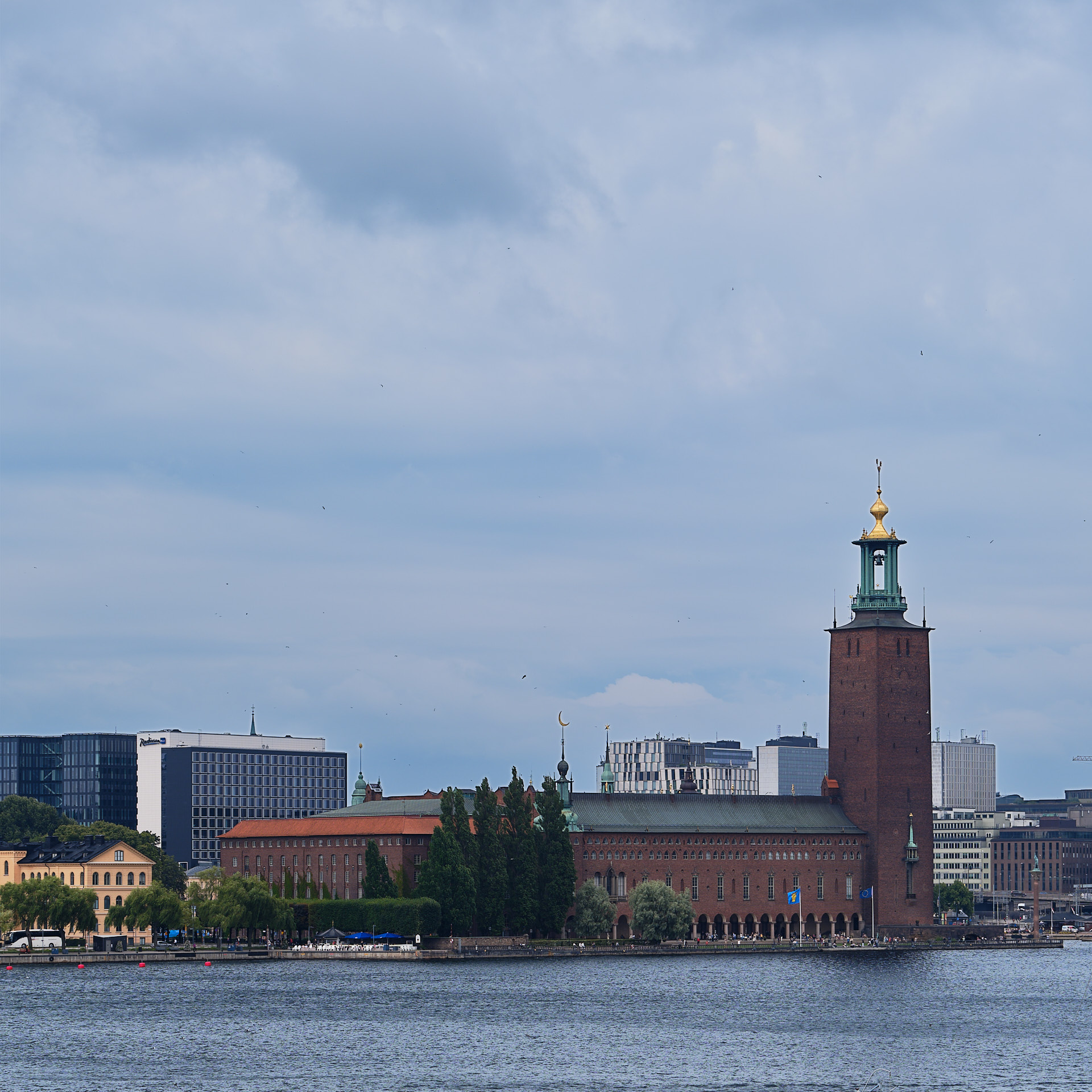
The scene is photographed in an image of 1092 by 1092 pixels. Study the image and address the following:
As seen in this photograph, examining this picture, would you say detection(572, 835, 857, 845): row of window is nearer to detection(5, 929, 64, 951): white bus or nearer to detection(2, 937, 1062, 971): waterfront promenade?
detection(2, 937, 1062, 971): waterfront promenade

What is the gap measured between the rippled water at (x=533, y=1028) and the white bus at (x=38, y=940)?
6.99 metres

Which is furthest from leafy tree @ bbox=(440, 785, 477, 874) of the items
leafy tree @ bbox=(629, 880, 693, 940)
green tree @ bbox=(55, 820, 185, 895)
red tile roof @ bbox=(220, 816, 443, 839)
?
green tree @ bbox=(55, 820, 185, 895)

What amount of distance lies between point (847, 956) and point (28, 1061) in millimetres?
76115

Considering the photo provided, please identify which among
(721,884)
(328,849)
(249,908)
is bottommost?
(721,884)

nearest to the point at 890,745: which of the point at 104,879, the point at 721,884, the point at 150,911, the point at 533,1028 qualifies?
the point at 721,884

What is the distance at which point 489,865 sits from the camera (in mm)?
129875

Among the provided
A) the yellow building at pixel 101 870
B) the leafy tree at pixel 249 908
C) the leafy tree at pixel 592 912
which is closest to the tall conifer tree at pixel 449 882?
the leafy tree at pixel 249 908

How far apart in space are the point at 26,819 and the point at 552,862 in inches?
2597

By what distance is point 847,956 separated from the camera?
140m

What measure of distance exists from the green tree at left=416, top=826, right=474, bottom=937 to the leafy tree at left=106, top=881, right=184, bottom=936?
46.4 ft

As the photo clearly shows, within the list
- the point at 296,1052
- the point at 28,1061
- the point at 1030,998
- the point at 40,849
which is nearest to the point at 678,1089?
the point at 296,1052

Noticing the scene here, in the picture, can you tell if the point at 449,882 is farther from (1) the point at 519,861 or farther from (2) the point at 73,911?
(2) the point at 73,911

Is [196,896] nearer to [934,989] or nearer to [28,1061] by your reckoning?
[934,989]

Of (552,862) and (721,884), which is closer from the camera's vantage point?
(552,862)
